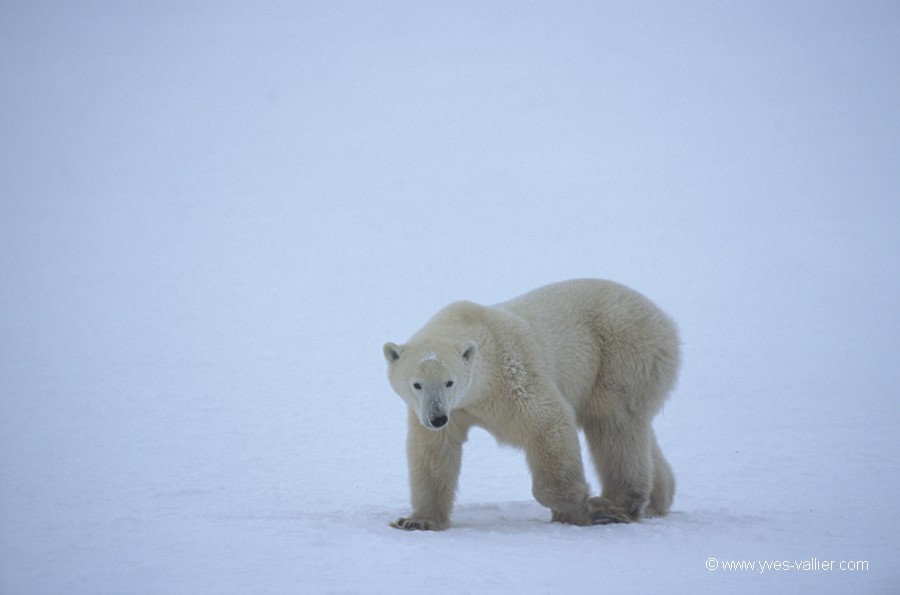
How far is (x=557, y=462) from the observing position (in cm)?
570

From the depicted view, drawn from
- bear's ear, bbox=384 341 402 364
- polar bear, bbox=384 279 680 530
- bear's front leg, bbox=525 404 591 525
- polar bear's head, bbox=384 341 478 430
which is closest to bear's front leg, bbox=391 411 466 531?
polar bear, bbox=384 279 680 530

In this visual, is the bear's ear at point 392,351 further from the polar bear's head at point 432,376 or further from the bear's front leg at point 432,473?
the bear's front leg at point 432,473

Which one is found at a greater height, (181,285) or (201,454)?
(181,285)

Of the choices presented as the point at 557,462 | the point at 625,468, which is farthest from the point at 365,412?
the point at 557,462

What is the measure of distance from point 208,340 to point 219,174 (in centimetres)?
14683

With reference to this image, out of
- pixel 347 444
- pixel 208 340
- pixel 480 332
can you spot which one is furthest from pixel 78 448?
pixel 208 340

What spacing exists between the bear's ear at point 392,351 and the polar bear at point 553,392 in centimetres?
1

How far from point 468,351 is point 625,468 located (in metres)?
1.69

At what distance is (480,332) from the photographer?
6.21 meters

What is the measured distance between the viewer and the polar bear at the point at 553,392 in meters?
5.73

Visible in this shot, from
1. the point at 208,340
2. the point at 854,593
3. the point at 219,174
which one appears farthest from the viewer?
the point at 219,174

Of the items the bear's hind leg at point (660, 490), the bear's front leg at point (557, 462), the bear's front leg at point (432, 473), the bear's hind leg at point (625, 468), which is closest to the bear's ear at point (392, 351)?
the bear's front leg at point (432, 473)

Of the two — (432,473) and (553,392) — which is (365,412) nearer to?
(432,473)

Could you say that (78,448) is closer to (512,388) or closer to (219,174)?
(512,388)
